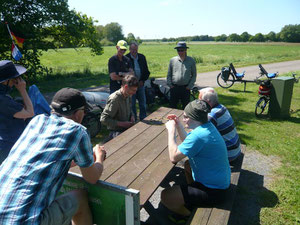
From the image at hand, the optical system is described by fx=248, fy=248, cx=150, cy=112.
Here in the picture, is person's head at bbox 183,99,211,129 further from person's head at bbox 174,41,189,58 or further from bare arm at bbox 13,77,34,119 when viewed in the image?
person's head at bbox 174,41,189,58

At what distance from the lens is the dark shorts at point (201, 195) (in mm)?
2344

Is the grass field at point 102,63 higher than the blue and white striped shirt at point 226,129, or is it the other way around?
the blue and white striped shirt at point 226,129

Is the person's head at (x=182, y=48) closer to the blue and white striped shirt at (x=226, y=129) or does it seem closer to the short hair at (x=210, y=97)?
the short hair at (x=210, y=97)

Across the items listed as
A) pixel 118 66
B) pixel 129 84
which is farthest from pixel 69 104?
pixel 118 66

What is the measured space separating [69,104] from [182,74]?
4.15 metres

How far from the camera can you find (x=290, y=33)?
8556cm

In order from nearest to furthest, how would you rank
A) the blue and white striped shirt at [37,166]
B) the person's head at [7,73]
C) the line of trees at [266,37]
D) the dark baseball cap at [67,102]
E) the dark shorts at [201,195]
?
the blue and white striped shirt at [37,166] < the dark baseball cap at [67,102] < the dark shorts at [201,195] < the person's head at [7,73] < the line of trees at [266,37]

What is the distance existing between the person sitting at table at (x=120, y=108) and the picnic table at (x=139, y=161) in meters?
0.19

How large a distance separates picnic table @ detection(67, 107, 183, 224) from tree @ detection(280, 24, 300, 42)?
300 ft

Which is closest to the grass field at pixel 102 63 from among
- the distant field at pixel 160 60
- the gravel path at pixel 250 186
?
the distant field at pixel 160 60

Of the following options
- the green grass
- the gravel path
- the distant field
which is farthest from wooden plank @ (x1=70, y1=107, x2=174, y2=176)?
the distant field

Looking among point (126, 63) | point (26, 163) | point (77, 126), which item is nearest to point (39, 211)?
point (26, 163)

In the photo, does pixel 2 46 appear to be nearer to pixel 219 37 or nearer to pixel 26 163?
pixel 26 163

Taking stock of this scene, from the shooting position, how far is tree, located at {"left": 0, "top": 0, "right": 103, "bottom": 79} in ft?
34.4
